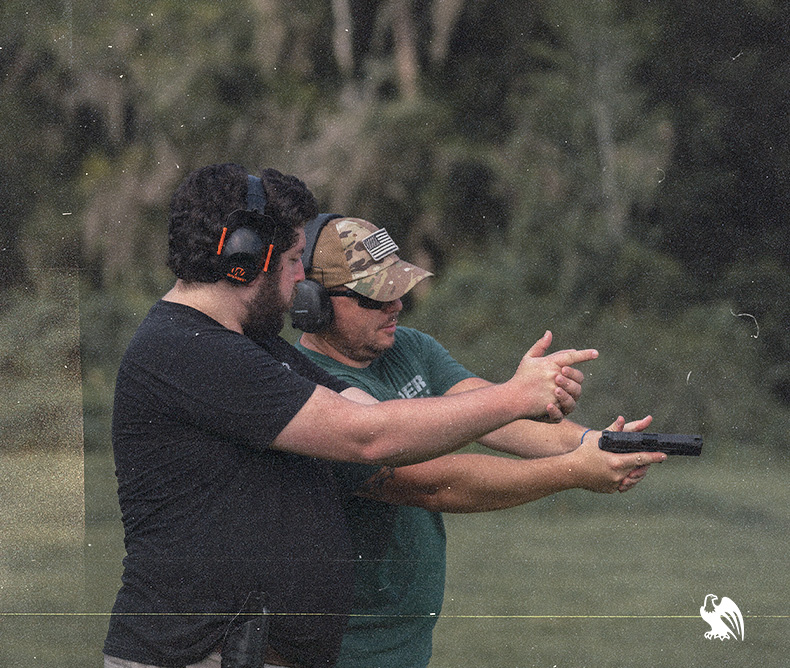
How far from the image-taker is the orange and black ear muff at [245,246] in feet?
5.90

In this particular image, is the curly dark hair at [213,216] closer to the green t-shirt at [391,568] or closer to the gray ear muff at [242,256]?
the gray ear muff at [242,256]

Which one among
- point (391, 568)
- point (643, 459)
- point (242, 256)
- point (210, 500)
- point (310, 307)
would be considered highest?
point (242, 256)

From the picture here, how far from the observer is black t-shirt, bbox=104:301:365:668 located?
5.71 feet

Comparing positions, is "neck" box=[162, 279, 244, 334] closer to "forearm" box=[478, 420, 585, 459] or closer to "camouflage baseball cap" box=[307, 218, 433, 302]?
"camouflage baseball cap" box=[307, 218, 433, 302]

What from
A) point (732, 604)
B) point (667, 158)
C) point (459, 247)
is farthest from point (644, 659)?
point (667, 158)

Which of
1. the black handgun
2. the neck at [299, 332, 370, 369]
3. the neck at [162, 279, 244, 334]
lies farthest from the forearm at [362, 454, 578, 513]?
the neck at [162, 279, 244, 334]

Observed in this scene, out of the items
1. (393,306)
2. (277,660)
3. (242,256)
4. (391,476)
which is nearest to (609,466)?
(391,476)

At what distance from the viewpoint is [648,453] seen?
2.26 meters

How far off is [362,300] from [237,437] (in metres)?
0.73

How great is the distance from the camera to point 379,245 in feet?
7.97

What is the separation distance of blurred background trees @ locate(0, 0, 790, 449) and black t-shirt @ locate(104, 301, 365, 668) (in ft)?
3.14

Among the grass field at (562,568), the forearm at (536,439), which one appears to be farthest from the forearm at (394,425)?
the grass field at (562,568)

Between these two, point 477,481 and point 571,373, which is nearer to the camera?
point 571,373

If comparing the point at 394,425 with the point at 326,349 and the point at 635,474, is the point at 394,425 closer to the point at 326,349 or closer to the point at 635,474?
the point at 326,349
